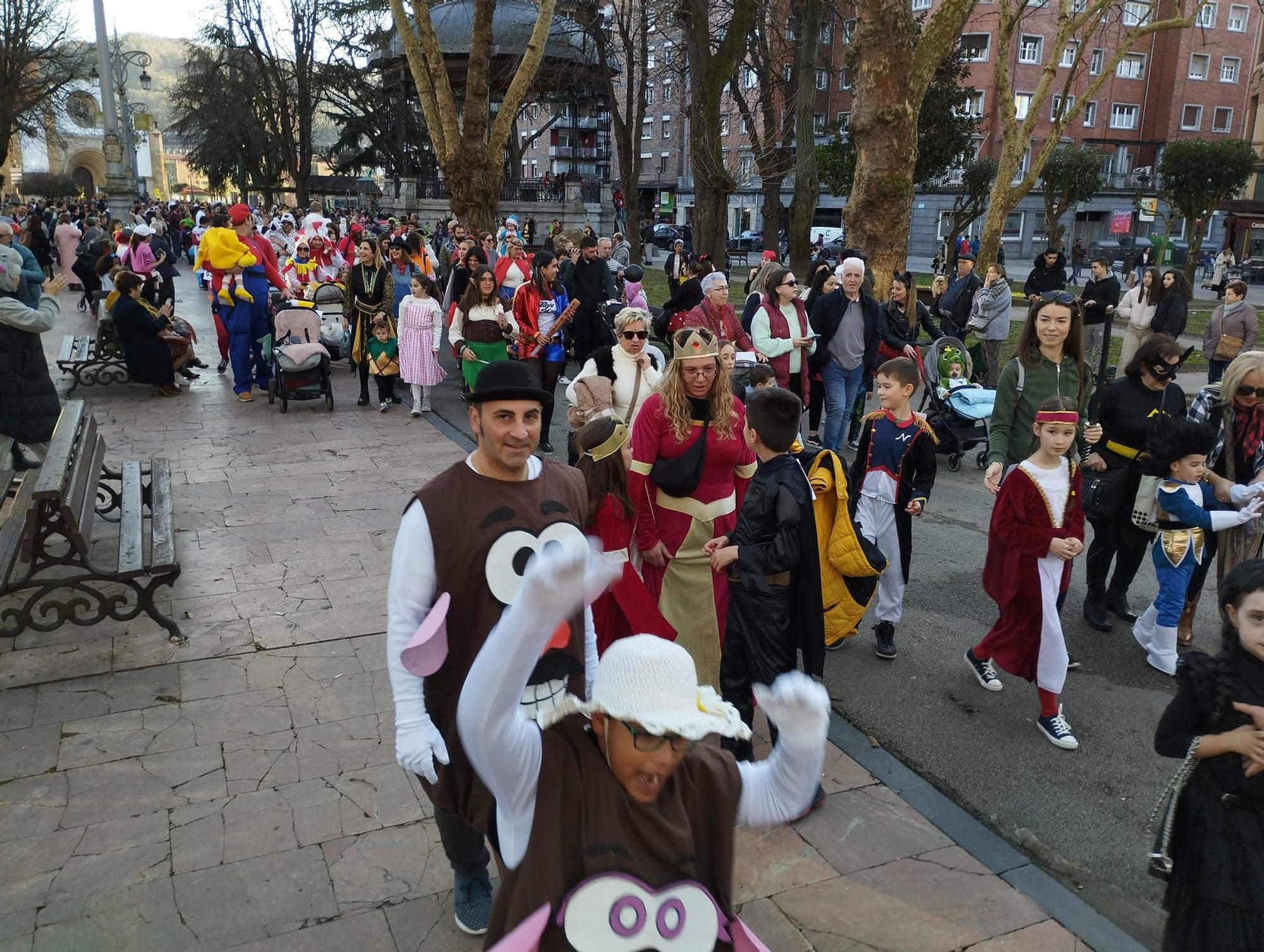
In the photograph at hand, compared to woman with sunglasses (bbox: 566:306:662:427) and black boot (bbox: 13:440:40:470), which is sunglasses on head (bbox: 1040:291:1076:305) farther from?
black boot (bbox: 13:440:40:470)

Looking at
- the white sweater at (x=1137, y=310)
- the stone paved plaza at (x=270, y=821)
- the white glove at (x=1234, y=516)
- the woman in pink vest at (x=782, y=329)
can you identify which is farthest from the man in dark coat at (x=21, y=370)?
the white sweater at (x=1137, y=310)

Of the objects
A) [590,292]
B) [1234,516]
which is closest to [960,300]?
[590,292]

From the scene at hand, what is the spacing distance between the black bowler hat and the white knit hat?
3.38 ft

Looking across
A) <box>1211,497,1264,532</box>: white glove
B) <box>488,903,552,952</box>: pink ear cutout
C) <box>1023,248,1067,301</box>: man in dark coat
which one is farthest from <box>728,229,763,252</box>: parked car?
<box>488,903,552,952</box>: pink ear cutout

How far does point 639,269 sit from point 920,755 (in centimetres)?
908

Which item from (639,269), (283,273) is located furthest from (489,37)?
(639,269)

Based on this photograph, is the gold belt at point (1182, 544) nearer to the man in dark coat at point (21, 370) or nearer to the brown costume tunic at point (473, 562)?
the brown costume tunic at point (473, 562)

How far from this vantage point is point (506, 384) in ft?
8.81

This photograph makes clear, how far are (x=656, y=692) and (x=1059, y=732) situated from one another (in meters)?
3.52

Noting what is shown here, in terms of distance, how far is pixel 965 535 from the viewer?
7688mm

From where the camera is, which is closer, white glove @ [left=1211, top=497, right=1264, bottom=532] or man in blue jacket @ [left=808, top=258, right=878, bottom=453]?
white glove @ [left=1211, top=497, right=1264, bottom=532]

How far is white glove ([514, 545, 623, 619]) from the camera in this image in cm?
146

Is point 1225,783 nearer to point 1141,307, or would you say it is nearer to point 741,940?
point 741,940

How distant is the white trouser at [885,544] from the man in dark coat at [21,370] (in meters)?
6.34
